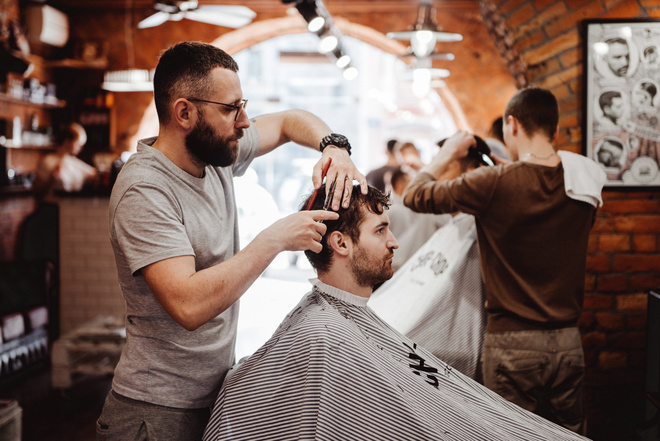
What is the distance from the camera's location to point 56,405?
11.8 ft

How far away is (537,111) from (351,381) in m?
1.24

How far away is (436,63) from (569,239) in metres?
5.32

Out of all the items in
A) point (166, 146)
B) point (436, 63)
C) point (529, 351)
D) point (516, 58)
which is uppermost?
point (436, 63)

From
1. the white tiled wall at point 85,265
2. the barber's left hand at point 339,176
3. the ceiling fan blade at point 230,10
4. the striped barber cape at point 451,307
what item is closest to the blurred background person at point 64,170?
the white tiled wall at point 85,265

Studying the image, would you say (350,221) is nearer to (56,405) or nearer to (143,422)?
→ (143,422)

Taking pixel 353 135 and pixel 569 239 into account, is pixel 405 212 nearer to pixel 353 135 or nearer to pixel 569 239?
pixel 569 239

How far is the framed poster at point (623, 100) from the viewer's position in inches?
97.6

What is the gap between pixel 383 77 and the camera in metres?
12.7

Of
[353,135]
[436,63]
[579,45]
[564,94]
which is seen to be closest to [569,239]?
[564,94]

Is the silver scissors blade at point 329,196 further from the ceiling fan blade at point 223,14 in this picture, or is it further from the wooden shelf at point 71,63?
the wooden shelf at point 71,63

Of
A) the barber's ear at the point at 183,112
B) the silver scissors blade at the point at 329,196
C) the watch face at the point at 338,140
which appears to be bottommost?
the silver scissors blade at the point at 329,196

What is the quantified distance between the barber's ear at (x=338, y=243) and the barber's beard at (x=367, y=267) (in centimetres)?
3

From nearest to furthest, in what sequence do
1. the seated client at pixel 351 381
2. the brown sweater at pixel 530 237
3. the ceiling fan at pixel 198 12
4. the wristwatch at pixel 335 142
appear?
the seated client at pixel 351 381, the wristwatch at pixel 335 142, the brown sweater at pixel 530 237, the ceiling fan at pixel 198 12

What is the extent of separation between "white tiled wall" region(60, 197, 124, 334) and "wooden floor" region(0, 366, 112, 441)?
610 mm
